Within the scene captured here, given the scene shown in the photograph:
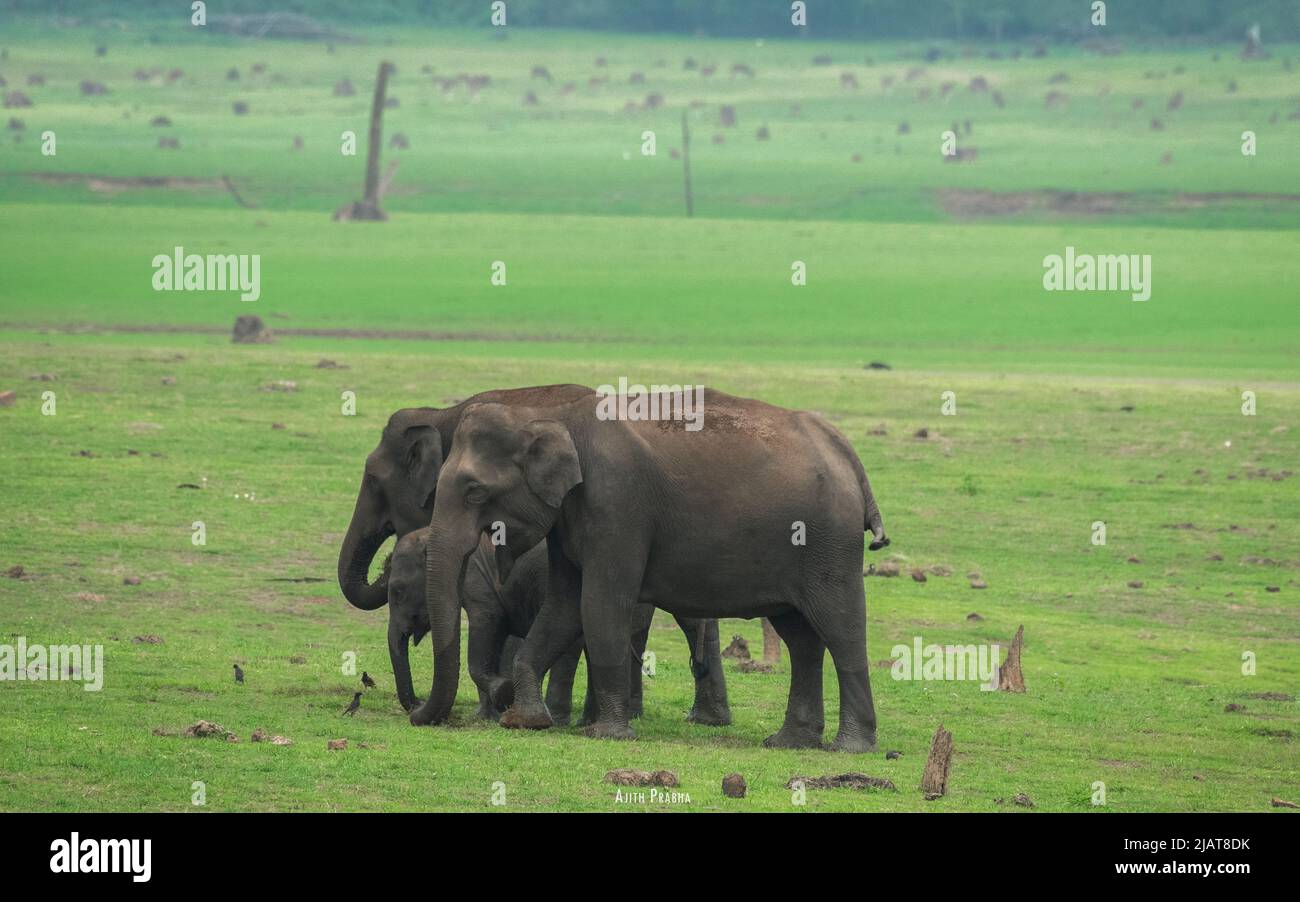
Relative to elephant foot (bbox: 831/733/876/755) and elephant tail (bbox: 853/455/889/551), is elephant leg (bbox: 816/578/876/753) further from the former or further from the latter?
elephant tail (bbox: 853/455/889/551)

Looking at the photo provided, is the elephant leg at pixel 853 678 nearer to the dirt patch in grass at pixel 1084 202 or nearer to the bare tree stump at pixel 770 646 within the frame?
the bare tree stump at pixel 770 646

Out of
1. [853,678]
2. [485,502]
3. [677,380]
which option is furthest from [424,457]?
[677,380]

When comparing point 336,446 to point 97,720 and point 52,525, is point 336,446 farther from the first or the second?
point 97,720

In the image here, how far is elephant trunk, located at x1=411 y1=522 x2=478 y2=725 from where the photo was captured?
14.3 metres

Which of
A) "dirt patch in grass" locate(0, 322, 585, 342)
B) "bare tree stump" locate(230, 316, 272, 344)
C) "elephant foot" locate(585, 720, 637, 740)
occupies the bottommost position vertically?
"elephant foot" locate(585, 720, 637, 740)

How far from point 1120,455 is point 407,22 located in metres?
108

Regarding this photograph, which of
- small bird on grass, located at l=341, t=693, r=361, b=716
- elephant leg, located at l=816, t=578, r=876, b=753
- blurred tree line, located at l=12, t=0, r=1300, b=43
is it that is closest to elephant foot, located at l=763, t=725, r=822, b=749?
elephant leg, located at l=816, t=578, r=876, b=753

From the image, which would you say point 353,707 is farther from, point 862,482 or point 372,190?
point 372,190

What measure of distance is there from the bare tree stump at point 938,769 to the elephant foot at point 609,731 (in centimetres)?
237

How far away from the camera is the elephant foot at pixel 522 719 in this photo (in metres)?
14.5

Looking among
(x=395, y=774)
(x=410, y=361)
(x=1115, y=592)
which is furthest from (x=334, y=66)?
(x=395, y=774)

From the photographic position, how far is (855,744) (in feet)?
48.0

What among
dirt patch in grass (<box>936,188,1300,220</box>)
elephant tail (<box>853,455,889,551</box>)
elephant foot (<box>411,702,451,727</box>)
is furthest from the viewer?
dirt patch in grass (<box>936,188,1300,220</box>)

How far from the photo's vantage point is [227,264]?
5425cm
